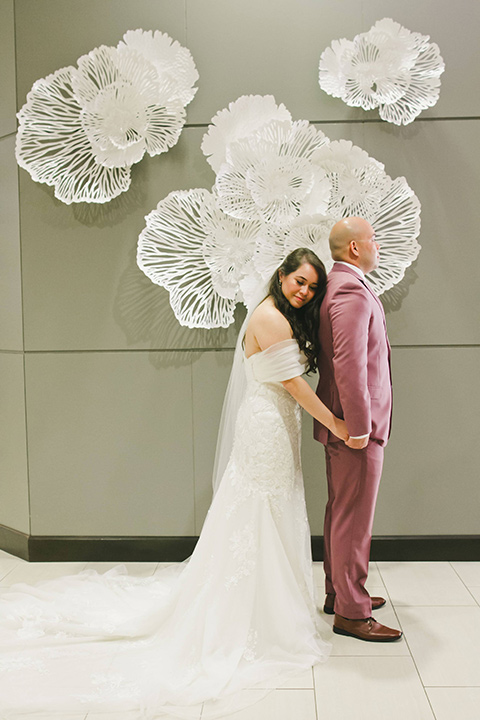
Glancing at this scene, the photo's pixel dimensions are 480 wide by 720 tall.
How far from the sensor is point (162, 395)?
3686mm

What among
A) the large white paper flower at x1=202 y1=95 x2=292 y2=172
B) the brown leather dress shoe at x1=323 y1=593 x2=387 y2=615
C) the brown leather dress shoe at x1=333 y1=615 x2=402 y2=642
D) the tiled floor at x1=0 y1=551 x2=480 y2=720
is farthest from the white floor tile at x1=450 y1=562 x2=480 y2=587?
the large white paper flower at x1=202 y1=95 x2=292 y2=172

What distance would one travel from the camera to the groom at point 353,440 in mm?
2716

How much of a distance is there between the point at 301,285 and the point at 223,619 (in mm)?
1441

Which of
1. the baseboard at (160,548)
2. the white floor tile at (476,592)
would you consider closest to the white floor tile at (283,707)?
the white floor tile at (476,592)

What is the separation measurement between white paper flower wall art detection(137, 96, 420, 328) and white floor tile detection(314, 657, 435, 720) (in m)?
1.79

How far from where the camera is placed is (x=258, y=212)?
134 inches

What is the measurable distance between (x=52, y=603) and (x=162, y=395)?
4.05 ft

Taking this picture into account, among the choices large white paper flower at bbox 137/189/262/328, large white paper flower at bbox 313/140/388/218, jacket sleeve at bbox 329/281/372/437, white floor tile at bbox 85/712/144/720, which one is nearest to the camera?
white floor tile at bbox 85/712/144/720

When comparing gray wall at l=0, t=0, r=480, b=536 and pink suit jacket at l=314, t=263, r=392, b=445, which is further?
gray wall at l=0, t=0, r=480, b=536

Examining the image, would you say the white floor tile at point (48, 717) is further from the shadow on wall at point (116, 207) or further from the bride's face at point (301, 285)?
the shadow on wall at point (116, 207)

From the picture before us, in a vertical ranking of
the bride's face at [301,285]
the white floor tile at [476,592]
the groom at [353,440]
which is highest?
the bride's face at [301,285]

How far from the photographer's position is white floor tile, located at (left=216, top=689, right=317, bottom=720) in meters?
2.28

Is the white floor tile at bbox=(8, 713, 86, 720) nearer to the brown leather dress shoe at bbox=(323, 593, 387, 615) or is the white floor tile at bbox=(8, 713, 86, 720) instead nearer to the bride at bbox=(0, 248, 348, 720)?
the bride at bbox=(0, 248, 348, 720)

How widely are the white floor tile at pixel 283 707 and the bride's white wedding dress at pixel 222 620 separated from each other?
0.05 m
